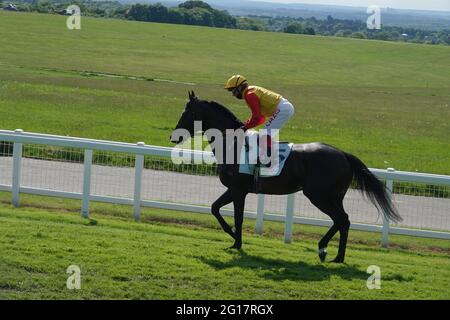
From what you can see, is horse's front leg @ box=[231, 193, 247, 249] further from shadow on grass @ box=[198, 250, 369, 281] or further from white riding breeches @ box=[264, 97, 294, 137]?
white riding breeches @ box=[264, 97, 294, 137]

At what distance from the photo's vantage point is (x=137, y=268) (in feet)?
29.2

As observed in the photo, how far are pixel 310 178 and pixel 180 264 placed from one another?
2.14m

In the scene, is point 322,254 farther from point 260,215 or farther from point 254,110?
point 260,215

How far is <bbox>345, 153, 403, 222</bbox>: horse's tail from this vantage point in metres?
10.7

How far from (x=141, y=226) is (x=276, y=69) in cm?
4157

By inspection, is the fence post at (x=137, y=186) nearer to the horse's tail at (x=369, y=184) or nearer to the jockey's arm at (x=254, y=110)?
the jockey's arm at (x=254, y=110)

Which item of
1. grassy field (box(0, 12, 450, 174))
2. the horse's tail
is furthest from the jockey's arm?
grassy field (box(0, 12, 450, 174))

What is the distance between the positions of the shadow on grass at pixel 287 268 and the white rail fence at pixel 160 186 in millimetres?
2122

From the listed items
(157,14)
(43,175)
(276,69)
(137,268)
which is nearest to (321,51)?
(276,69)

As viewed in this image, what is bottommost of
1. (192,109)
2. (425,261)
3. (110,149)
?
(425,261)

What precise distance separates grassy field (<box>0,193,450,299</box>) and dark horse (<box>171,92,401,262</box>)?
19.3 inches

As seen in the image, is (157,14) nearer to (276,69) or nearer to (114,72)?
(276,69)

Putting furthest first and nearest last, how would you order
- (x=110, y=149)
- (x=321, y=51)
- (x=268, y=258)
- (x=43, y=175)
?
(x=321, y=51) < (x=43, y=175) < (x=110, y=149) < (x=268, y=258)

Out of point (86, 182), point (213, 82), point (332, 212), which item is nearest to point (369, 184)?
point (332, 212)
